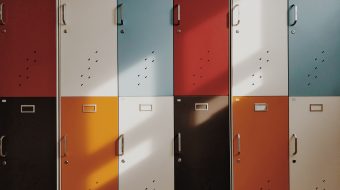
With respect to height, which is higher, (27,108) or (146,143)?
(27,108)

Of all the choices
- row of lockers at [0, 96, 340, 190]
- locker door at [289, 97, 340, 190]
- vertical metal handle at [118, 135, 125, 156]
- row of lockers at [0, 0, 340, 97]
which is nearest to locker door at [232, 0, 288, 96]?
row of lockers at [0, 0, 340, 97]

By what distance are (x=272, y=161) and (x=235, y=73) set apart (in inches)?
31.3

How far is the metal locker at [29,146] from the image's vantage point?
2162 mm

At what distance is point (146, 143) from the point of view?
86.4 inches

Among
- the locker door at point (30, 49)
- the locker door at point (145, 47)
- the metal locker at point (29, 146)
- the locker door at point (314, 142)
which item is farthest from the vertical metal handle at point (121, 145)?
the locker door at point (314, 142)

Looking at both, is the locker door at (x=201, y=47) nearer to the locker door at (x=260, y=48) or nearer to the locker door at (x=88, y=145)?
the locker door at (x=260, y=48)

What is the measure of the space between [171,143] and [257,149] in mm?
719

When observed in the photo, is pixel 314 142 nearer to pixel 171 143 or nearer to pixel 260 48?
pixel 260 48

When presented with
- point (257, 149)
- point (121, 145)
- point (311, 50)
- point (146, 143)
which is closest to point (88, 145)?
point (121, 145)

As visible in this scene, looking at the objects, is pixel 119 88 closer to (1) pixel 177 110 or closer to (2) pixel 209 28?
(1) pixel 177 110

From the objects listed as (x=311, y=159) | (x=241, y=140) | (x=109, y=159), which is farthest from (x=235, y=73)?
(x=109, y=159)

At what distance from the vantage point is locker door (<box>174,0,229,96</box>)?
2.20m

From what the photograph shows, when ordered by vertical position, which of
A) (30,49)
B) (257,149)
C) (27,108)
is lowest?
(257,149)

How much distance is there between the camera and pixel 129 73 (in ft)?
7.20
